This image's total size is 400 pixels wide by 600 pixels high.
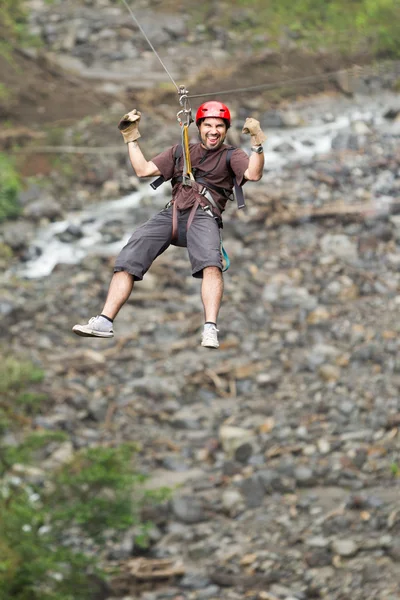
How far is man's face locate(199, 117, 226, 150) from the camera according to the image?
8133mm

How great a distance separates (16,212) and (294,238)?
864 centimetres

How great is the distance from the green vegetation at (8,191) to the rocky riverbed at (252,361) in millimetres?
412

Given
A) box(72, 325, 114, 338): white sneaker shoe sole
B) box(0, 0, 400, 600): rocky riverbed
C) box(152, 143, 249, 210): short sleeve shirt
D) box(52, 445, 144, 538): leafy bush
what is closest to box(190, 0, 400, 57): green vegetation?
box(0, 0, 400, 600): rocky riverbed

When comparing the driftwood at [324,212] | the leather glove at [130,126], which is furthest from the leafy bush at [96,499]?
the driftwood at [324,212]

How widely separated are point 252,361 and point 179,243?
22.8 metres

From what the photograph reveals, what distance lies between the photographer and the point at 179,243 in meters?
8.41

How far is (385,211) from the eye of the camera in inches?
1426

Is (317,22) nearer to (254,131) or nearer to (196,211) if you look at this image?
(196,211)

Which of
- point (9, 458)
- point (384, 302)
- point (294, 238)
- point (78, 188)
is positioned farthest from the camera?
point (78, 188)

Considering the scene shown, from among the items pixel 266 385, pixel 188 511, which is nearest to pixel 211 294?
pixel 188 511

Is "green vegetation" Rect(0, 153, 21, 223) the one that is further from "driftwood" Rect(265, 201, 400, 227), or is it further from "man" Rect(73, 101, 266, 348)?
"man" Rect(73, 101, 266, 348)

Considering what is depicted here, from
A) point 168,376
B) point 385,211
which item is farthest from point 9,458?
point 385,211

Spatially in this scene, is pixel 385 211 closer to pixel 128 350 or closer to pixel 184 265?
pixel 184 265

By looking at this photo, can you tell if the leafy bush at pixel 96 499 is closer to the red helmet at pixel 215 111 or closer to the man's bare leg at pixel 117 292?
the man's bare leg at pixel 117 292
